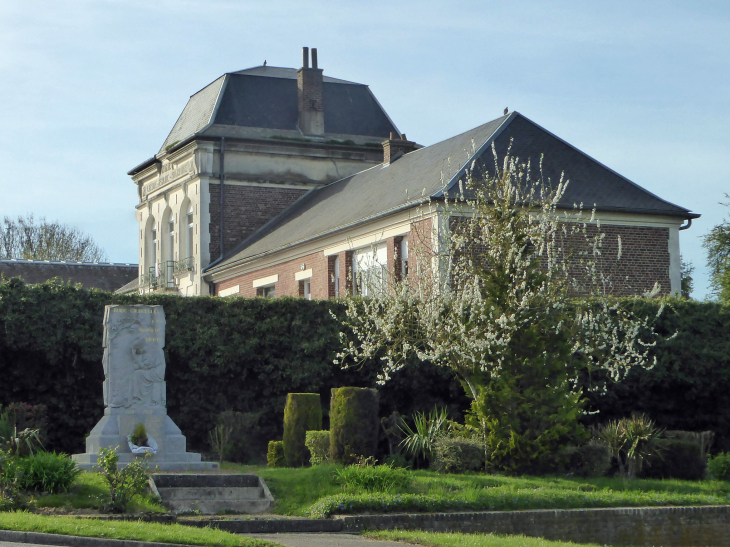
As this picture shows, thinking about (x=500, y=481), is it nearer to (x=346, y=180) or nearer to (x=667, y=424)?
(x=667, y=424)

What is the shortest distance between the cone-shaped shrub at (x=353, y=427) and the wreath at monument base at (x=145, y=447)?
287 cm

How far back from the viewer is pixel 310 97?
3897cm

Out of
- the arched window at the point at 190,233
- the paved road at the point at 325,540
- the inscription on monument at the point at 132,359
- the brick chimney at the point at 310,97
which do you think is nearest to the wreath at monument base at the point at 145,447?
the inscription on monument at the point at 132,359

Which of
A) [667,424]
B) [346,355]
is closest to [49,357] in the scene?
[346,355]

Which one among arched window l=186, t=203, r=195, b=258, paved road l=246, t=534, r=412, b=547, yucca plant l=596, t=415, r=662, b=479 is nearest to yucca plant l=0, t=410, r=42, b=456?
paved road l=246, t=534, r=412, b=547

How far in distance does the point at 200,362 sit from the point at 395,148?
1479 centimetres

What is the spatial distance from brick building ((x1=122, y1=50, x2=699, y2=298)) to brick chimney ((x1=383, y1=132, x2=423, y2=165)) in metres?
0.05

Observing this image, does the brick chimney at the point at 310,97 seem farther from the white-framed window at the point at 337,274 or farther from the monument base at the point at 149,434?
the monument base at the point at 149,434

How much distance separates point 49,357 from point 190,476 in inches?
220

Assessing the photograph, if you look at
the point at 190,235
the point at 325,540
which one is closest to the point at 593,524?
the point at 325,540

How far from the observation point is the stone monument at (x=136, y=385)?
53.6 feet

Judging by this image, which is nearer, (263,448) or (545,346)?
(545,346)

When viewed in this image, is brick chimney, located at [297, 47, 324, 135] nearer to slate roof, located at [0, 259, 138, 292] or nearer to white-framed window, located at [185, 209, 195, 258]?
white-framed window, located at [185, 209, 195, 258]

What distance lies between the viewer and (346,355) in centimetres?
1991
